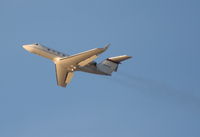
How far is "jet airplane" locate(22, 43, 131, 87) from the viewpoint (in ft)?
352

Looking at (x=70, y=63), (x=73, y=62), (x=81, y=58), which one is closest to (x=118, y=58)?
(x=81, y=58)

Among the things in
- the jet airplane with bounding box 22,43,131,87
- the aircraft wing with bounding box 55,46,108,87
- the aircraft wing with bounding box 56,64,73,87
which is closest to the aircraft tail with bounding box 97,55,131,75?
the jet airplane with bounding box 22,43,131,87

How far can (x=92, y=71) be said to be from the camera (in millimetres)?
111188

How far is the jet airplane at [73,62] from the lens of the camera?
107375 mm

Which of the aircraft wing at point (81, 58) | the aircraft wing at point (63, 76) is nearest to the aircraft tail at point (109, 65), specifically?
the aircraft wing at point (81, 58)

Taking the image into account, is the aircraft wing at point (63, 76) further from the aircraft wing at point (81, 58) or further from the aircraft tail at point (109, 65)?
the aircraft tail at point (109, 65)

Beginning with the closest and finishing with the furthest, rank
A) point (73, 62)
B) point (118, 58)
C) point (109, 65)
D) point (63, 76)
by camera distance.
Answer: point (73, 62), point (118, 58), point (109, 65), point (63, 76)

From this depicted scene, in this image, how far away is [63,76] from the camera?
117 m

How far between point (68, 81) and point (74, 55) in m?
13.0

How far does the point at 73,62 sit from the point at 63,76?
922cm

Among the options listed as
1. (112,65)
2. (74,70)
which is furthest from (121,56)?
(74,70)

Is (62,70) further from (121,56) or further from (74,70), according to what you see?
(121,56)

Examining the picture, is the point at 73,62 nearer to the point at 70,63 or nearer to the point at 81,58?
the point at 70,63

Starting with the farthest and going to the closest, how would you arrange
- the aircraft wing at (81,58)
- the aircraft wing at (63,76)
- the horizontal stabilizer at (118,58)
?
the aircraft wing at (63,76)
the horizontal stabilizer at (118,58)
the aircraft wing at (81,58)
